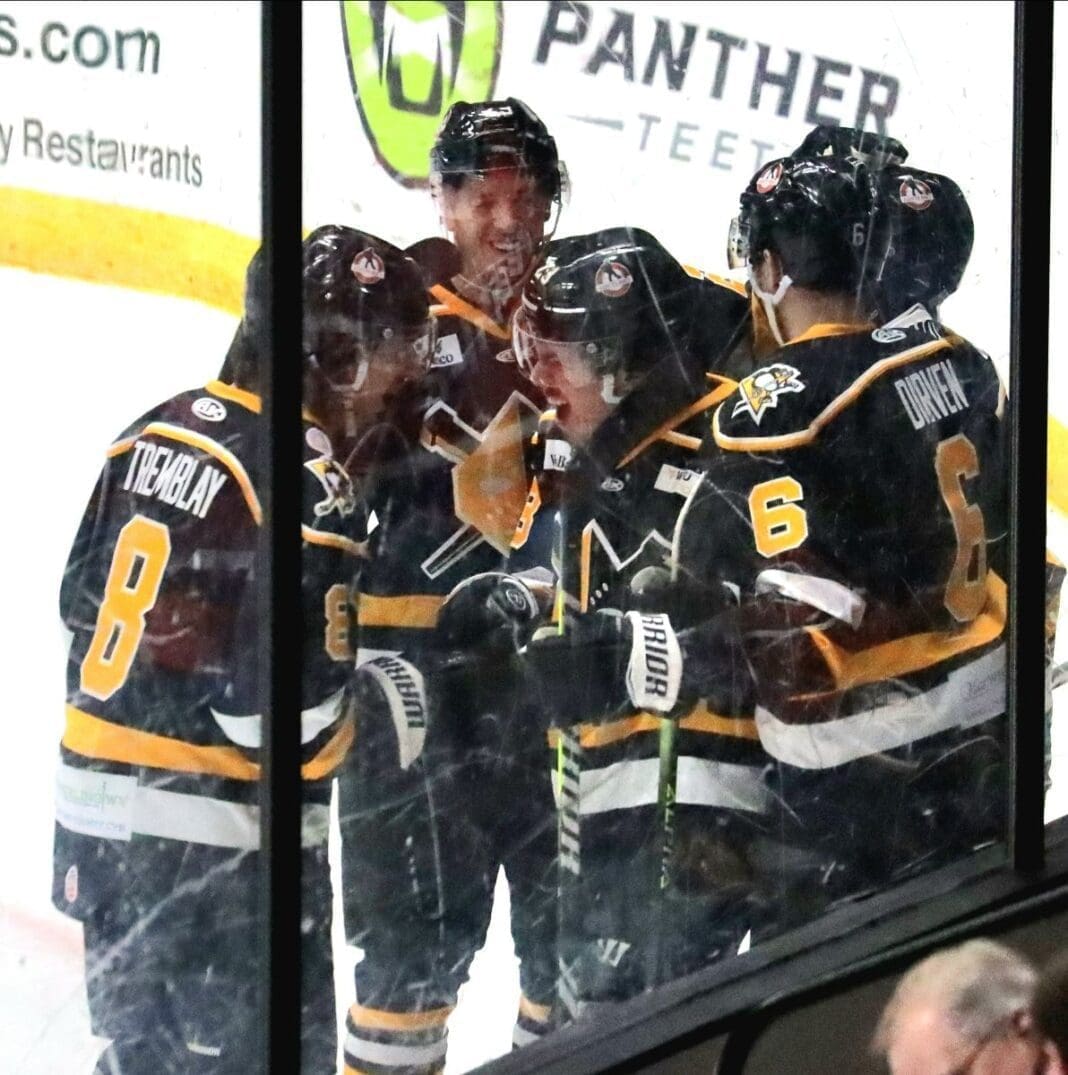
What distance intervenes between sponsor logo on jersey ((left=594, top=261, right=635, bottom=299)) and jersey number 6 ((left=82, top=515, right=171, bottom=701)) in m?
0.58

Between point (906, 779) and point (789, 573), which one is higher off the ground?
point (789, 573)

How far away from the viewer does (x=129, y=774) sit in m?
1.76

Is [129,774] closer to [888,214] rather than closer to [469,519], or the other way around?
[469,519]

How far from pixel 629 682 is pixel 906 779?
0.37 meters

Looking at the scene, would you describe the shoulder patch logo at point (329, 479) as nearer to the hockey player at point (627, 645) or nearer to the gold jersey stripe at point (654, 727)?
the hockey player at point (627, 645)

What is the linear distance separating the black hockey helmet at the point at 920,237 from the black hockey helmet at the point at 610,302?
25 centimetres

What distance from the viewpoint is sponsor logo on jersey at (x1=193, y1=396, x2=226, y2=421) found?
171 centimetres

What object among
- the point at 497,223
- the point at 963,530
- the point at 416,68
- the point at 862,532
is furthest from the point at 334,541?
the point at 963,530

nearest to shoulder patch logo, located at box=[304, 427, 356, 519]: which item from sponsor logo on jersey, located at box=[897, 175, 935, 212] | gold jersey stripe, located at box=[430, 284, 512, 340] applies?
gold jersey stripe, located at box=[430, 284, 512, 340]

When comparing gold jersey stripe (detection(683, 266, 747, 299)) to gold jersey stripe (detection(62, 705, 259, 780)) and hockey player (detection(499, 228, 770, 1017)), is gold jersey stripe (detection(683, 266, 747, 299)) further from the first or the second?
gold jersey stripe (detection(62, 705, 259, 780))

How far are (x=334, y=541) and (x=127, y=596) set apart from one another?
235mm

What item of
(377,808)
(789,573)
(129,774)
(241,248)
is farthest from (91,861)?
(789,573)

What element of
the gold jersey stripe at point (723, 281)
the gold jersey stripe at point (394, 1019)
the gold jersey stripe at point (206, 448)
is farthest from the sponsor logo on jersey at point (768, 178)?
the gold jersey stripe at point (394, 1019)

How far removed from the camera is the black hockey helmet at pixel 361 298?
168 cm
